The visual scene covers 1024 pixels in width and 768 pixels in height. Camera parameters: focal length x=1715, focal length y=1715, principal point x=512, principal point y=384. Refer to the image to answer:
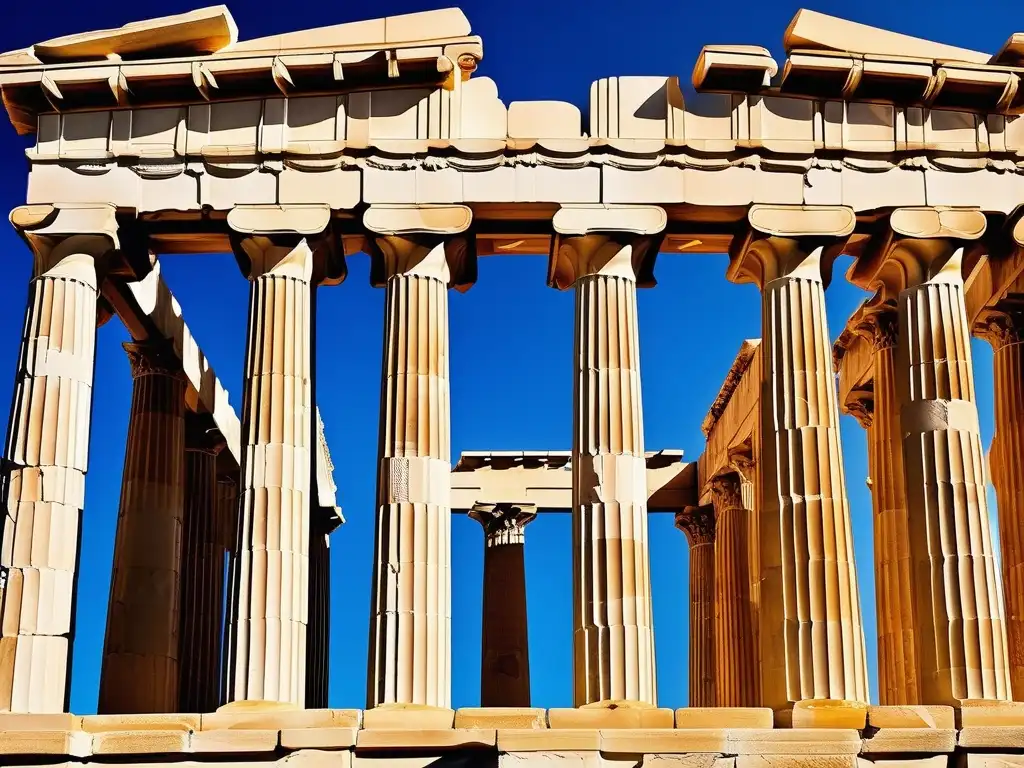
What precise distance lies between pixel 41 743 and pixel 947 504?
23033 mm

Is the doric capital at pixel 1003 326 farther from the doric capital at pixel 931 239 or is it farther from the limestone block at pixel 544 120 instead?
the limestone block at pixel 544 120

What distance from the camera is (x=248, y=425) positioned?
44.5 m

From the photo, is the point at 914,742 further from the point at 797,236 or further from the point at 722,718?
the point at 797,236

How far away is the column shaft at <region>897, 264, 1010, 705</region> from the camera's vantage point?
42375 mm

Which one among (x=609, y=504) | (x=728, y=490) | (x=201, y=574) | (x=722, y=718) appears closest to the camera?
(x=722, y=718)

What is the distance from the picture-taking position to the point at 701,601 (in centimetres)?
6644

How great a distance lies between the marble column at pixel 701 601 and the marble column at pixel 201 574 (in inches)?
724

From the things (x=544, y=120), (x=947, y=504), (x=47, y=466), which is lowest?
(x=947, y=504)

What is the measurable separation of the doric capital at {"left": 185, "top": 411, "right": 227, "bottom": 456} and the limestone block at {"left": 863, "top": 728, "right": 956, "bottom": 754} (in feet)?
88.6

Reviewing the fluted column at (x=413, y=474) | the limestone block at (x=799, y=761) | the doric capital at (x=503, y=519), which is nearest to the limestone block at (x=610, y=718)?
the limestone block at (x=799, y=761)

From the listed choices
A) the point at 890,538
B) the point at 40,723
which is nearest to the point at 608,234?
the point at 890,538

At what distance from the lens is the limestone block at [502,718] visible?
40.3 meters

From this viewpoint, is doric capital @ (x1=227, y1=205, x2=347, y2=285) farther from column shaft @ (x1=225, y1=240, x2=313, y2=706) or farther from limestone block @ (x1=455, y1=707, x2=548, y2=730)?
limestone block @ (x1=455, y1=707, x2=548, y2=730)

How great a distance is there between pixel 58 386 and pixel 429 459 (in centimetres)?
991
